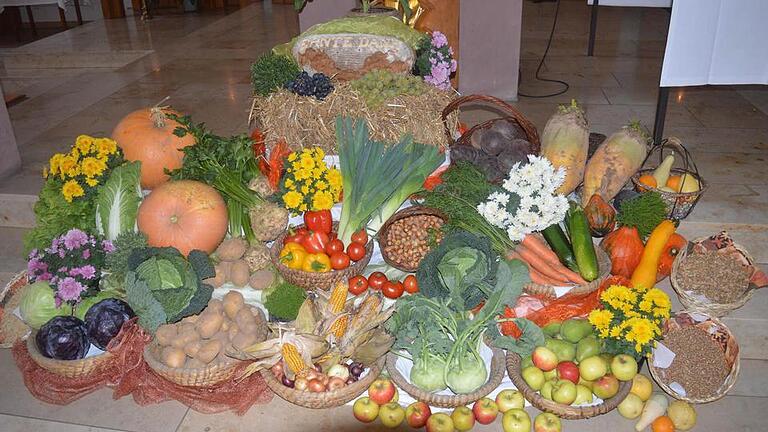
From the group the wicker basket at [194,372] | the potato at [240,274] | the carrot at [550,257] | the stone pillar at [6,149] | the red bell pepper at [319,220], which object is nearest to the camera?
the wicker basket at [194,372]

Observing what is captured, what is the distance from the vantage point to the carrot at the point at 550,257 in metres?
3.09

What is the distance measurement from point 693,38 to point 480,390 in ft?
8.85

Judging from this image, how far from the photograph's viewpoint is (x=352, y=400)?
285 centimetres

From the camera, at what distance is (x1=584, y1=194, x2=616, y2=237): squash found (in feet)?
11.4

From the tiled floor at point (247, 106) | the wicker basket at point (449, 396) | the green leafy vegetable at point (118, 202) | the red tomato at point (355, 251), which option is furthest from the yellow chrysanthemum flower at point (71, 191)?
the wicker basket at point (449, 396)

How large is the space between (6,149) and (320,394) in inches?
139

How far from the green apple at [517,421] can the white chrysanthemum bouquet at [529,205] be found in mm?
991

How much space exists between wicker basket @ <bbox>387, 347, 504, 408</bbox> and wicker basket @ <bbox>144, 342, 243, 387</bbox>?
2.52 feet

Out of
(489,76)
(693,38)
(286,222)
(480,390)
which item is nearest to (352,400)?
(480,390)

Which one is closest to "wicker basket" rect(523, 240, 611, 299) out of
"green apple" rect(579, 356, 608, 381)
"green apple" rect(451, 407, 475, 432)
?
"green apple" rect(579, 356, 608, 381)

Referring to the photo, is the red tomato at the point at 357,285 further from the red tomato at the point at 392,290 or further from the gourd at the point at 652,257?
the gourd at the point at 652,257

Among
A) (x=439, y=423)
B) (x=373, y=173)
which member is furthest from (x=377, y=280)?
(x=439, y=423)

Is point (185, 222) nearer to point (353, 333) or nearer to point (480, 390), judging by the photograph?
point (353, 333)

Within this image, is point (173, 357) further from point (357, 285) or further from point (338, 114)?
point (338, 114)
